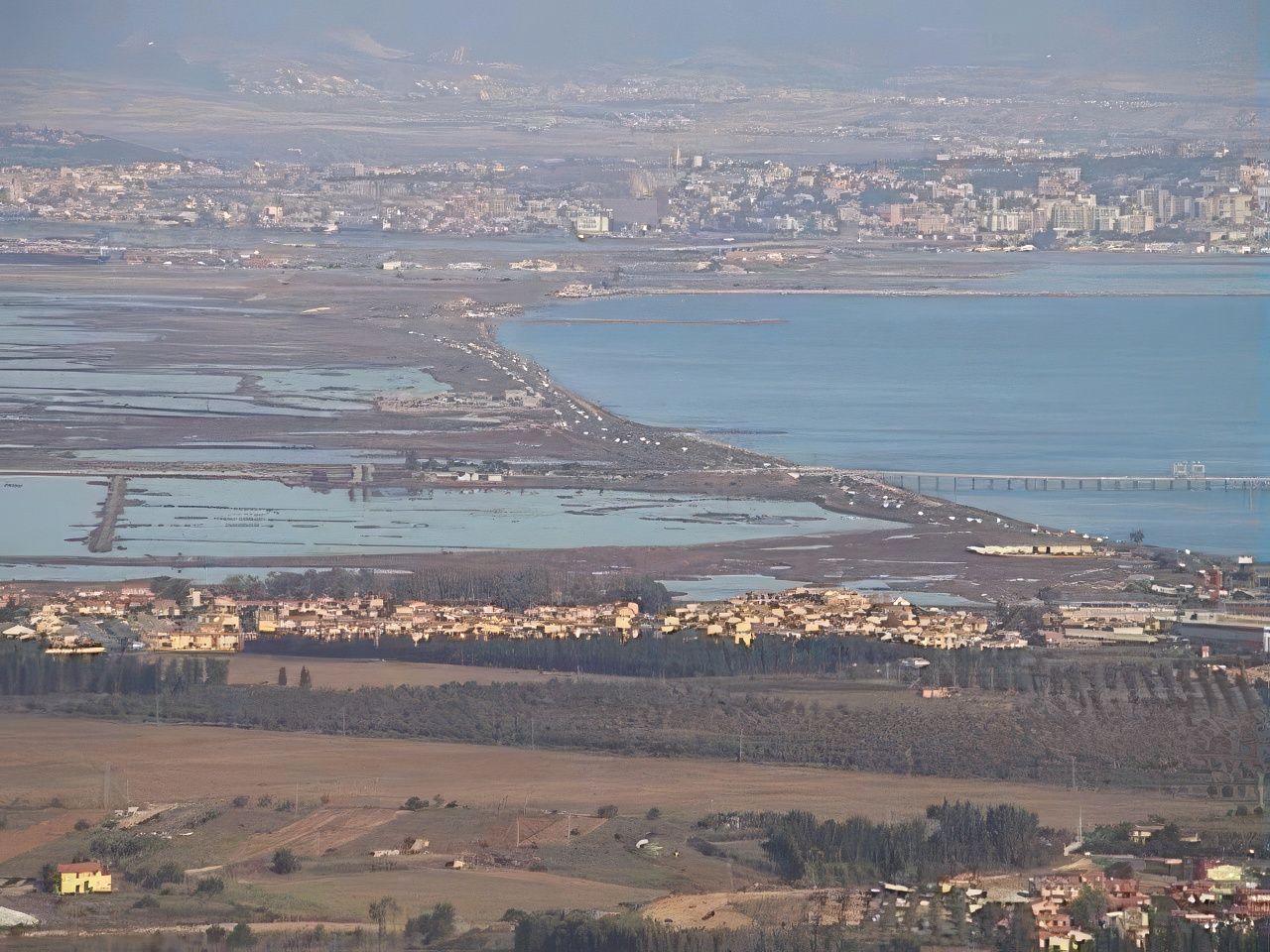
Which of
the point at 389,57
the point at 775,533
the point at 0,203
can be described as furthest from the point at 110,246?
the point at 775,533

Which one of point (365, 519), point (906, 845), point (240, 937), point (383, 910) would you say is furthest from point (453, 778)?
point (365, 519)

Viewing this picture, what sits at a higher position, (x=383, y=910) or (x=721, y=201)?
(x=721, y=201)

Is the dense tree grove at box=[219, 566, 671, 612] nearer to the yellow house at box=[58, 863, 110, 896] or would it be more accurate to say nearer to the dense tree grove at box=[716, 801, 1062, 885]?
the dense tree grove at box=[716, 801, 1062, 885]

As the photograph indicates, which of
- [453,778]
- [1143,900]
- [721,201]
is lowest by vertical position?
[453,778]

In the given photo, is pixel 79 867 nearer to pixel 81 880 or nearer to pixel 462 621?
pixel 81 880

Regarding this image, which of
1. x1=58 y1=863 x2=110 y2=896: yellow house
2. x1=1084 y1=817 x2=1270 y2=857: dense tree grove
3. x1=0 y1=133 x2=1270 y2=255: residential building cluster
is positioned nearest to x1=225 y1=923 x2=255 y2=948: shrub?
x1=58 y1=863 x2=110 y2=896: yellow house

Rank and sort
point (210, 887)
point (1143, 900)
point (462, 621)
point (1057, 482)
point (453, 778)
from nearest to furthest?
point (1143, 900)
point (210, 887)
point (453, 778)
point (462, 621)
point (1057, 482)
